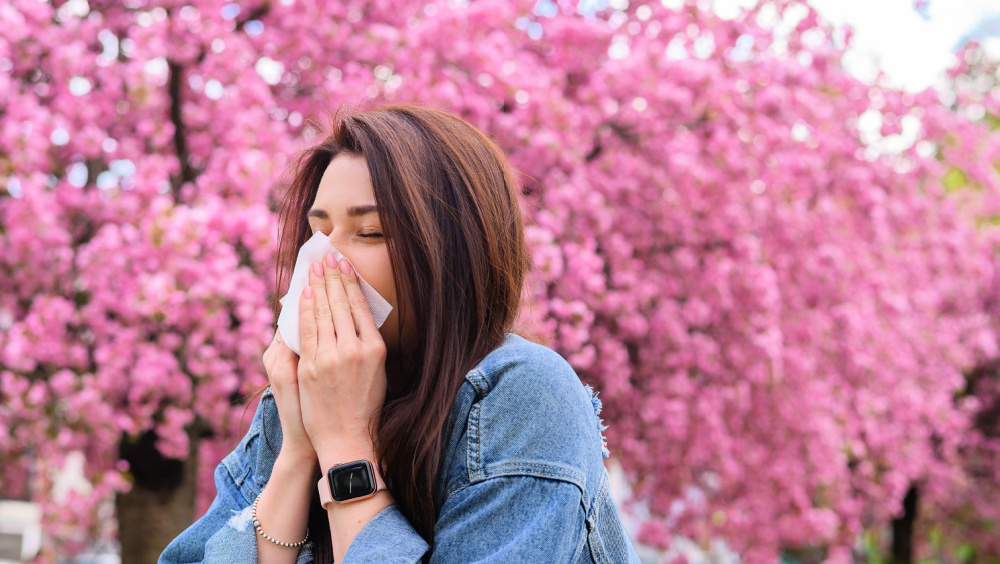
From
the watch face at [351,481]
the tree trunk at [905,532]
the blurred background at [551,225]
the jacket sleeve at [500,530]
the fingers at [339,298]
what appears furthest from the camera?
the tree trunk at [905,532]

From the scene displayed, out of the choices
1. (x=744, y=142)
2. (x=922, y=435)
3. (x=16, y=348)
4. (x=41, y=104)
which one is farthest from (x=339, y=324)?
(x=922, y=435)

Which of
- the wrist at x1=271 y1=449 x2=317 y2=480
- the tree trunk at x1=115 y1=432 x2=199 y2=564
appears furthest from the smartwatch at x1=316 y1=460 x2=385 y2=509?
the tree trunk at x1=115 y1=432 x2=199 y2=564

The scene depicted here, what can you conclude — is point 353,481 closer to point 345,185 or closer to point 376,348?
point 376,348

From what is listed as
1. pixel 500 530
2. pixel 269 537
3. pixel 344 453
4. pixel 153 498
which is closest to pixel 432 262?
pixel 344 453

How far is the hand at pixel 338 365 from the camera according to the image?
4.67 feet

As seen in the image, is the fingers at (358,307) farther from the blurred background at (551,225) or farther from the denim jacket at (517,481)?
the blurred background at (551,225)

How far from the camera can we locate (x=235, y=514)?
157 centimetres

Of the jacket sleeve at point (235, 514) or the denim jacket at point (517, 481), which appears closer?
the denim jacket at point (517, 481)

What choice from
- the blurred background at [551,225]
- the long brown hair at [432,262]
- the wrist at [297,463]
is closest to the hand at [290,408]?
the wrist at [297,463]

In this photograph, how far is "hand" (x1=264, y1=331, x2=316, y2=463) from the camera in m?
1.50

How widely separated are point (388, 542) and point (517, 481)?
0.23 m

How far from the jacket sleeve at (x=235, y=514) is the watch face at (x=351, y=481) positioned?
0.77ft

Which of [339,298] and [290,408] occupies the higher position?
[339,298]

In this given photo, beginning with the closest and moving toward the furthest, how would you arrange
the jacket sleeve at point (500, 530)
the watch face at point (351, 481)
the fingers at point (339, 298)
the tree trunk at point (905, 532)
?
the jacket sleeve at point (500, 530) < the watch face at point (351, 481) < the fingers at point (339, 298) < the tree trunk at point (905, 532)
